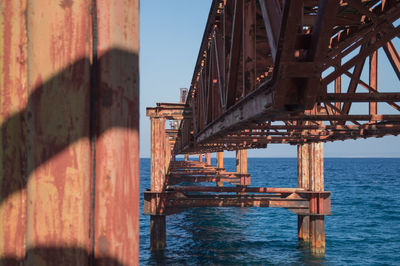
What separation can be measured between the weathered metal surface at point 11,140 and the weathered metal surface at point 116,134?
0.34 m

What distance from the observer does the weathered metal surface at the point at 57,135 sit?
1.64 meters

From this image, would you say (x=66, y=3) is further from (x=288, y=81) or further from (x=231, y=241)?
(x=231, y=241)

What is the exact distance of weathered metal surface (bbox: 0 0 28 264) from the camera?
1652 millimetres

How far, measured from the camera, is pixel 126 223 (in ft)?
5.71

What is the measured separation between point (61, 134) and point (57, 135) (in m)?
0.02

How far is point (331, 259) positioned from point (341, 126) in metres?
10.6

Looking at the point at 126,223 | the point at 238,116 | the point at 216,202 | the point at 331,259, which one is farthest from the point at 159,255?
the point at 126,223

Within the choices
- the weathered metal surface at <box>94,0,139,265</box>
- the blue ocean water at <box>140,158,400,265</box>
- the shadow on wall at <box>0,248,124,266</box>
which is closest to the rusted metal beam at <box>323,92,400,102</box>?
the weathered metal surface at <box>94,0,139,265</box>

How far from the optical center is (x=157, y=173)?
16.6 metres

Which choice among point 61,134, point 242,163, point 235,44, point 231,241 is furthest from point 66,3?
point 242,163

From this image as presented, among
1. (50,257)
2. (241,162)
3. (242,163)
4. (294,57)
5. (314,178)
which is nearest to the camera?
(50,257)

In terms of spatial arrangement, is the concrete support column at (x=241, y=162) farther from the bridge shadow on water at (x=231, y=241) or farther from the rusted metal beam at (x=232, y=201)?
the rusted metal beam at (x=232, y=201)

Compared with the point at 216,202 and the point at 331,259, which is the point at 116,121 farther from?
the point at 331,259

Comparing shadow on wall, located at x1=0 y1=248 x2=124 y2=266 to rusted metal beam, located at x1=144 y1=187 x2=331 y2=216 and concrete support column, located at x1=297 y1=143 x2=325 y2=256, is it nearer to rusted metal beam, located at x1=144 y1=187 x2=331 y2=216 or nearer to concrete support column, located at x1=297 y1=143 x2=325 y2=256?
rusted metal beam, located at x1=144 y1=187 x2=331 y2=216
